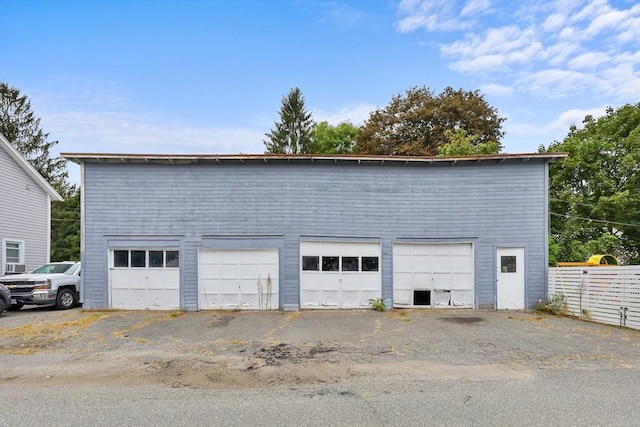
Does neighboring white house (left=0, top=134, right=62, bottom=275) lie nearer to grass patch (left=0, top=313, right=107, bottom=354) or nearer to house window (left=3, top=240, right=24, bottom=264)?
house window (left=3, top=240, right=24, bottom=264)

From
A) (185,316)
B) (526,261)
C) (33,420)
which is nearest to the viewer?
(33,420)

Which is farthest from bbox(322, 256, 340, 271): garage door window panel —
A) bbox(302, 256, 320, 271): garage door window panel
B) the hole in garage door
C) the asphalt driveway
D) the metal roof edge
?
the metal roof edge

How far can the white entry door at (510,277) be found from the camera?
1319 cm

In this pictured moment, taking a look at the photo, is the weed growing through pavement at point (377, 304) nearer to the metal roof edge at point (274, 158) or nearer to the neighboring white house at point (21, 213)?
the metal roof edge at point (274, 158)

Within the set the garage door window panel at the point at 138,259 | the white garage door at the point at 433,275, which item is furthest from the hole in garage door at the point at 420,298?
the garage door window panel at the point at 138,259

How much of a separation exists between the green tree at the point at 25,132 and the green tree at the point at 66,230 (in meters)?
2.73

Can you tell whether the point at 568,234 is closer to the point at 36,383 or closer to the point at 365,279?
the point at 365,279

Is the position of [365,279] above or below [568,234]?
below

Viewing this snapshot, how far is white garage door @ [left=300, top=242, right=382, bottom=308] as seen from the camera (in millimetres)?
13242

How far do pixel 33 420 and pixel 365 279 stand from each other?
9.96 meters

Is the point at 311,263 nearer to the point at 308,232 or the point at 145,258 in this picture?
the point at 308,232

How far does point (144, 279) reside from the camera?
13297 millimetres

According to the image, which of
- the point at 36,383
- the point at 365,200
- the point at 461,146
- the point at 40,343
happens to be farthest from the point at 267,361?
the point at 461,146

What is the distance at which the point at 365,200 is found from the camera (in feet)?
44.0
